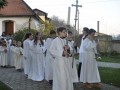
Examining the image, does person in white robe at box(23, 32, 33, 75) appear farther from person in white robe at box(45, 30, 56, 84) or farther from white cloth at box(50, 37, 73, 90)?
white cloth at box(50, 37, 73, 90)

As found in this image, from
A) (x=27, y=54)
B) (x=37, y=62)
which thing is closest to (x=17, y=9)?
(x=27, y=54)

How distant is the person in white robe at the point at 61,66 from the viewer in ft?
34.2

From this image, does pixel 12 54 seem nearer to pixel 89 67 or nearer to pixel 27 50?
pixel 27 50

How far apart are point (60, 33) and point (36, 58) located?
548cm

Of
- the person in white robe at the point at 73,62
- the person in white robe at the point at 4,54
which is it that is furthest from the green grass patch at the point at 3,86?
the person in white robe at the point at 4,54

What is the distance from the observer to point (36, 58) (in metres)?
16.1

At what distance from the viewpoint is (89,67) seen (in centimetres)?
1375

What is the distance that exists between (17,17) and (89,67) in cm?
3482

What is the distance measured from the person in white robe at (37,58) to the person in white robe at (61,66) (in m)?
5.07

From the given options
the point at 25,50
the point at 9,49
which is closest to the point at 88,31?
the point at 25,50

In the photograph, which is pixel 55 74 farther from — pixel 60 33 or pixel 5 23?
pixel 5 23

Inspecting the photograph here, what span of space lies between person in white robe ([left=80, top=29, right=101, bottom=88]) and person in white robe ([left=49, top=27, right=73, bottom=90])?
3046mm

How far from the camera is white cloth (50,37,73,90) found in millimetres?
10430

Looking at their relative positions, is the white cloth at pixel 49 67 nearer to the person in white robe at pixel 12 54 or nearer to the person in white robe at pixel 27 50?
the person in white robe at pixel 27 50
